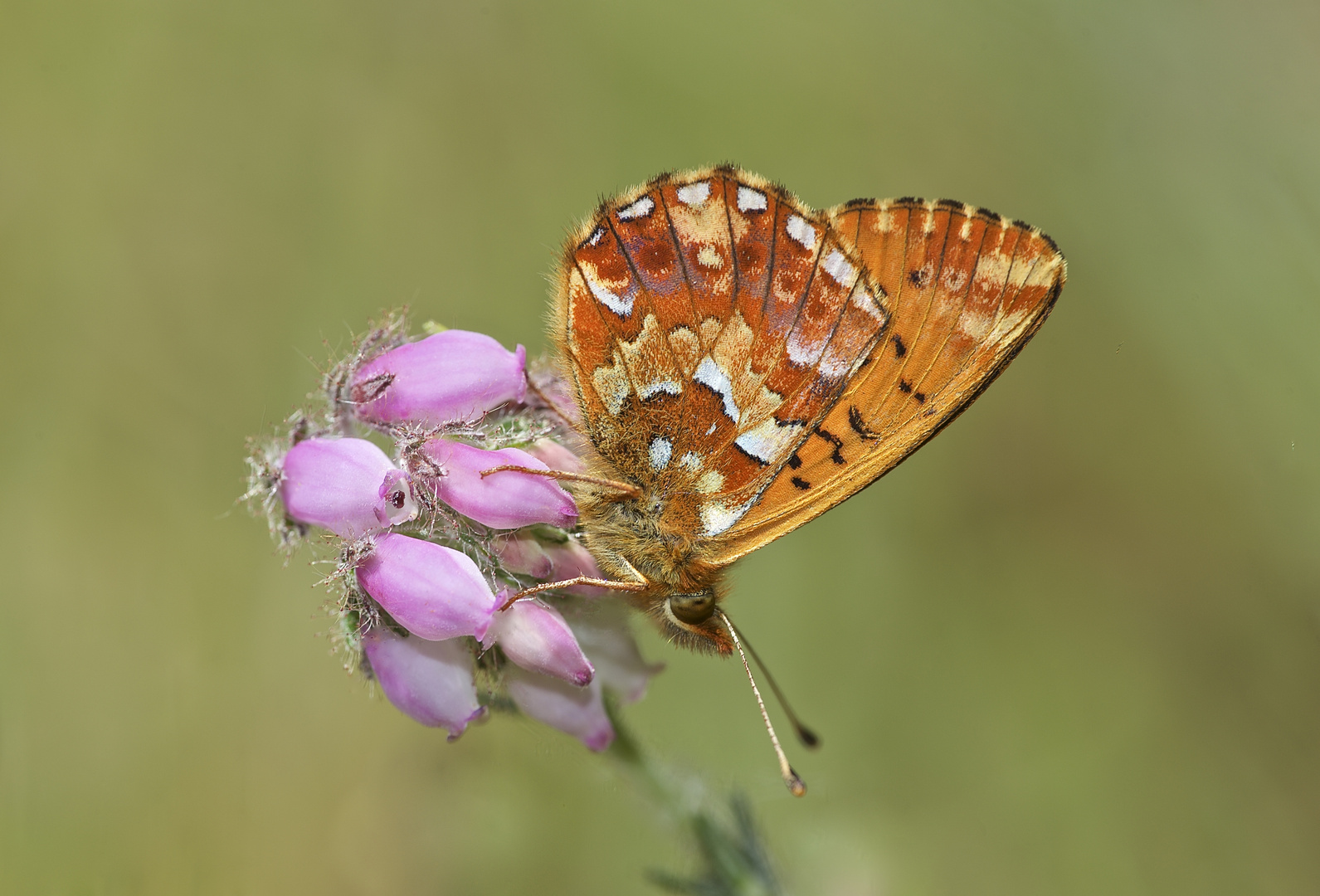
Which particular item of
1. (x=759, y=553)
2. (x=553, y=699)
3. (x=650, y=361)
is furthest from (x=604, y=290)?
(x=759, y=553)

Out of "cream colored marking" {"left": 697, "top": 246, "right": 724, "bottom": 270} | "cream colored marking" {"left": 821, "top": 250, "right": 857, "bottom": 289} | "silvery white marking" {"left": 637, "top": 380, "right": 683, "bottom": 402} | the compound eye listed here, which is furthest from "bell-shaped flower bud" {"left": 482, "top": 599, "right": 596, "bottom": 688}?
"cream colored marking" {"left": 821, "top": 250, "right": 857, "bottom": 289}

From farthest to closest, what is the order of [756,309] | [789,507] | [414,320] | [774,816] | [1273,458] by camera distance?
[414,320] → [774,816] → [1273,458] → [756,309] → [789,507]

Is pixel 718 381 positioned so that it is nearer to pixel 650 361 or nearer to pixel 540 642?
pixel 650 361

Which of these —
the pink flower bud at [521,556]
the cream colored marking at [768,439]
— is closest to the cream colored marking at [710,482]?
the cream colored marking at [768,439]

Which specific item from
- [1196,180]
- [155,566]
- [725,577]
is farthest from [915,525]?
[155,566]

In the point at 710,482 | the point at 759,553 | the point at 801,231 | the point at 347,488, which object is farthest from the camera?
the point at 759,553

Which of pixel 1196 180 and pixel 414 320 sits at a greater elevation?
pixel 414 320

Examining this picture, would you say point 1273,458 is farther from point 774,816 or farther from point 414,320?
point 414,320

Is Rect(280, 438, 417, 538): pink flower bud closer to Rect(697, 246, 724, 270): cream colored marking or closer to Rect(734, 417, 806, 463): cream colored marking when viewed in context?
Rect(734, 417, 806, 463): cream colored marking
